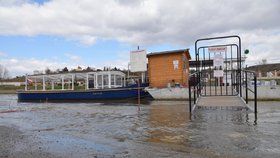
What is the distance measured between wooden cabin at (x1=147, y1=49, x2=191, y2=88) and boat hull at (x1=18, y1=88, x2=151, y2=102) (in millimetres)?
1851

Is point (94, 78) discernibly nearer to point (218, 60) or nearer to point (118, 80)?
point (118, 80)

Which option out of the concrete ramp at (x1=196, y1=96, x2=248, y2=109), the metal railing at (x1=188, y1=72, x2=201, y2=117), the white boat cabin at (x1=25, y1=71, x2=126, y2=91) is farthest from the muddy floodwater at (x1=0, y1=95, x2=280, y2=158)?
the white boat cabin at (x1=25, y1=71, x2=126, y2=91)

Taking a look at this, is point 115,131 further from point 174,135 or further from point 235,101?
point 235,101

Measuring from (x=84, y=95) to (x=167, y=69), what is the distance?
813cm

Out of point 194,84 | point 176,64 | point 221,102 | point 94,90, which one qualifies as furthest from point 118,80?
point 194,84

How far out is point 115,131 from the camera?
31.2 ft

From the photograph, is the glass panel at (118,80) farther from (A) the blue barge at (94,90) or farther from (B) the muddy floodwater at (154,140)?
(B) the muddy floodwater at (154,140)

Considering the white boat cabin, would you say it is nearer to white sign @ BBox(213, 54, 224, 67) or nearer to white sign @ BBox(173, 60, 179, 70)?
white sign @ BBox(173, 60, 179, 70)

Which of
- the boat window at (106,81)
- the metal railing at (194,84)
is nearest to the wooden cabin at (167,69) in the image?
the boat window at (106,81)

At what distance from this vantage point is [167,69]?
29.3m

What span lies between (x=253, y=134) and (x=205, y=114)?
4.09 m

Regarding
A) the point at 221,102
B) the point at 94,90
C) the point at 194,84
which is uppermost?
the point at 194,84

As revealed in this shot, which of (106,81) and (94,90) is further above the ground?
(106,81)

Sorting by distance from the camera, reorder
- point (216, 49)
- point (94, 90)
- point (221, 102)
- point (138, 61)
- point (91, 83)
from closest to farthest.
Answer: point (221, 102), point (216, 49), point (138, 61), point (94, 90), point (91, 83)
